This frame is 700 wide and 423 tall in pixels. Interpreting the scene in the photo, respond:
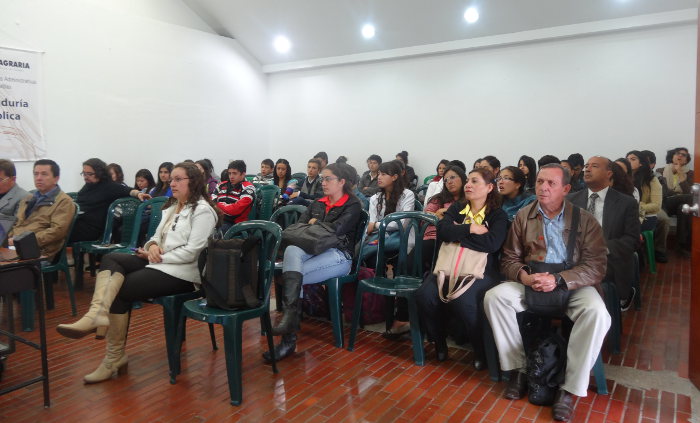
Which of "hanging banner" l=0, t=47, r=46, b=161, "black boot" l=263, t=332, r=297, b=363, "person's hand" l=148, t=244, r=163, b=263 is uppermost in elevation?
"hanging banner" l=0, t=47, r=46, b=161

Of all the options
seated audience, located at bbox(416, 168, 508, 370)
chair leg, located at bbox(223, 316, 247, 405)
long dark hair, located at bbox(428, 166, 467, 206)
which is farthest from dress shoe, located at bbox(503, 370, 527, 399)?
long dark hair, located at bbox(428, 166, 467, 206)

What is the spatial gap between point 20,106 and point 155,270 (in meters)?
5.02

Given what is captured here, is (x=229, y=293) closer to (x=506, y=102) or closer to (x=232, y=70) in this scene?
(x=506, y=102)

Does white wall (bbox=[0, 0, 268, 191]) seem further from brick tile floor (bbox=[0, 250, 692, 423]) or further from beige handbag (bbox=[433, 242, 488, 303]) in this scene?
beige handbag (bbox=[433, 242, 488, 303])

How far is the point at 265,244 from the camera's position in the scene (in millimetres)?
2848

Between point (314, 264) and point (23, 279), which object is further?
point (314, 264)

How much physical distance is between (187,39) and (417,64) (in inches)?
156

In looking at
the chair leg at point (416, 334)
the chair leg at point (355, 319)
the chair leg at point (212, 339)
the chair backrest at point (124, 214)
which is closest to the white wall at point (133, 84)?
the chair backrest at point (124, 214)

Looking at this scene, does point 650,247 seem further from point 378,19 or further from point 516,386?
point 378,19

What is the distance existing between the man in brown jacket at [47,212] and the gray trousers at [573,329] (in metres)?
3.14

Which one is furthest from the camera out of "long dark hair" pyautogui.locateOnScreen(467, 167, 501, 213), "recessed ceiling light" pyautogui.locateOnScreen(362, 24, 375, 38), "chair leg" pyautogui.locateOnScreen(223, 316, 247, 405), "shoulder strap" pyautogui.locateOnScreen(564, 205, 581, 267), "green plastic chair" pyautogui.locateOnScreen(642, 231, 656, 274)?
"recessed ceiling light" pyautogui.locateOnScreen(362, 24, 375, 38)

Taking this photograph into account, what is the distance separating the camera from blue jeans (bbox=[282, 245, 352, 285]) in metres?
3.10

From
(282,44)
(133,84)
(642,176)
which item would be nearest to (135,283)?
(642,176)

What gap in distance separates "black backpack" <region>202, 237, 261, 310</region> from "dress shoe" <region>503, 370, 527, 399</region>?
1.37 meters
